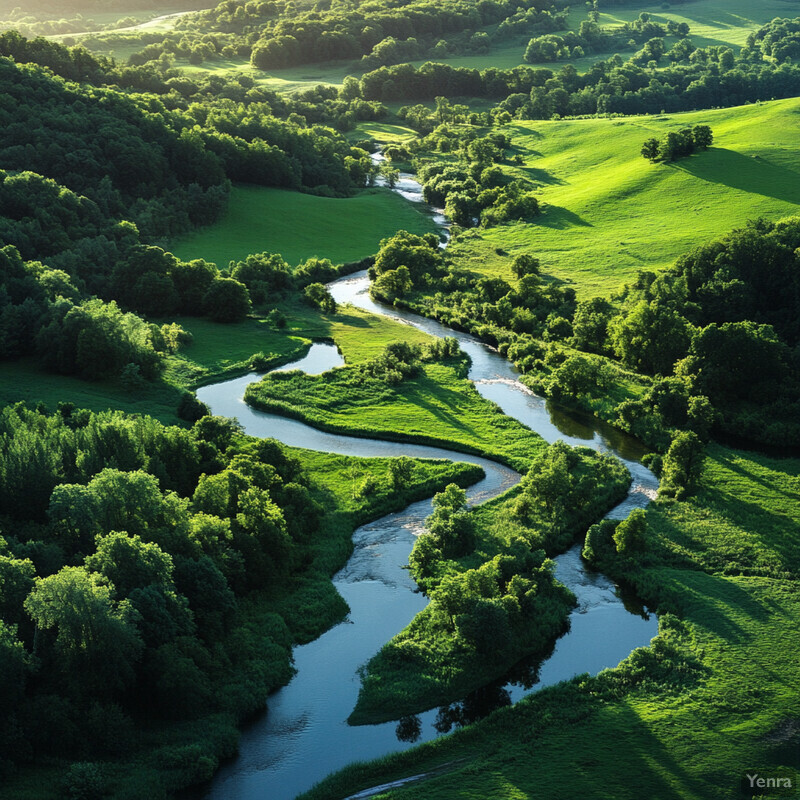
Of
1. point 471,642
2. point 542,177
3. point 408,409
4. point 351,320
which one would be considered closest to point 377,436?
point 408,409

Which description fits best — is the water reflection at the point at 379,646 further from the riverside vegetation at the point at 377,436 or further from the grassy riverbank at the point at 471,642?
the riverside vegetation at the point at 377,436

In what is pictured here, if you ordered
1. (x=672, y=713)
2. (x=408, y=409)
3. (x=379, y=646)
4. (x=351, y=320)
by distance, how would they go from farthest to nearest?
(x=351, y=320) < (x=408, y=409) < (x=379, y=646) < (x=672, y=713)

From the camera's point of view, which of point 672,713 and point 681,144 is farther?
point 681,144

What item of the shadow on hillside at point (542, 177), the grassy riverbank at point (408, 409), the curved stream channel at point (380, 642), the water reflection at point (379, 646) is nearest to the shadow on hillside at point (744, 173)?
the shadow on hillside at point (542, 177)

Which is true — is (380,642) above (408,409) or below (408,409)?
below

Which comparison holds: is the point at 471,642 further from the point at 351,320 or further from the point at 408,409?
the point at 351,320

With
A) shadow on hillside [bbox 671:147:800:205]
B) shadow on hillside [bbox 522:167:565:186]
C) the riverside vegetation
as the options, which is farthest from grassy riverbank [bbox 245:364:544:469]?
shadow on hillside [bbox 522:167:565:186]
